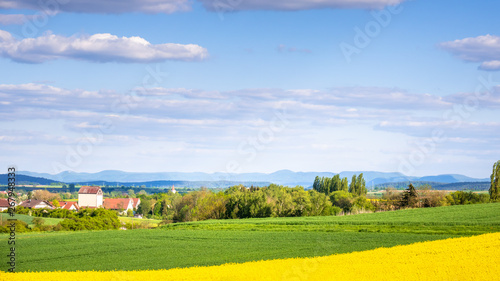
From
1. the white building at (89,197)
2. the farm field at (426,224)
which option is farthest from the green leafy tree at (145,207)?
the farm field at (426,224)

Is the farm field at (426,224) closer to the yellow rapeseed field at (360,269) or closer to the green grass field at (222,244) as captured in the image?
the green grass field at (222,244)

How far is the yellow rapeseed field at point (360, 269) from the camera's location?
2319cm

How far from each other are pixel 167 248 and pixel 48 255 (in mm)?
9055

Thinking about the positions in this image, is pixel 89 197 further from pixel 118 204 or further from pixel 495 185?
pixel 495 185

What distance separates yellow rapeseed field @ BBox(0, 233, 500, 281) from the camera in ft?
76.1

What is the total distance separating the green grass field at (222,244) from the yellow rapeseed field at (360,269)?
4432 millimetres

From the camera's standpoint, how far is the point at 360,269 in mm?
25047

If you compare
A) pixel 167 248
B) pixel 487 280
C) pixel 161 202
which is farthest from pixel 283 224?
pixel 161 202

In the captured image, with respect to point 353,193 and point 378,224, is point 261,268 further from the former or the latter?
point 353,193

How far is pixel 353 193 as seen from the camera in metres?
140

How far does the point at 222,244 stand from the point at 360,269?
19.0 meters

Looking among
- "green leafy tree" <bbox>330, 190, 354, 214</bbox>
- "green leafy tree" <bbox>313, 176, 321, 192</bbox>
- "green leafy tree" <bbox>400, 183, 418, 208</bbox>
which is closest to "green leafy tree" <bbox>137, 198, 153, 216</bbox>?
"green leafy tree" <bbox>313, 176, 321, 192</bbox>

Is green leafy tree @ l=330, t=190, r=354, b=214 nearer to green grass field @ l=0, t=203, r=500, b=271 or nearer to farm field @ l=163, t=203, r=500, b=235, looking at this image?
farm field @ l=163, t=203, r=500, b=235

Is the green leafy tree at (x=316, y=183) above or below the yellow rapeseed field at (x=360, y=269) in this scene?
above
